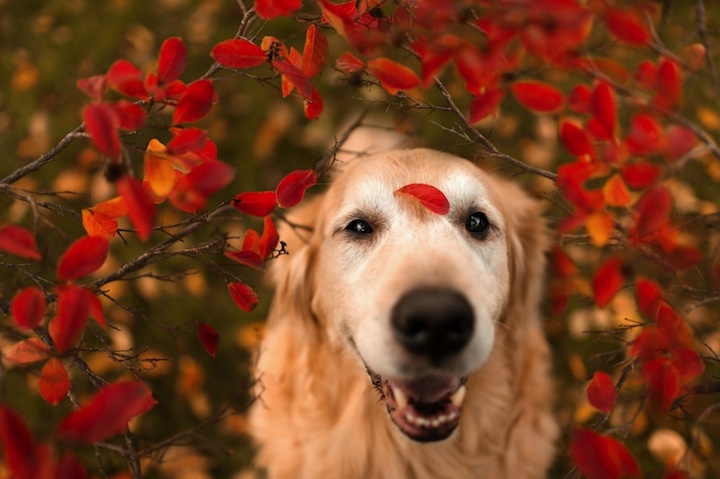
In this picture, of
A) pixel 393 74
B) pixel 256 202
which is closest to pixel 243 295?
pixel 256 202

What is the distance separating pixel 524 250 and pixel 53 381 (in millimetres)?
2197

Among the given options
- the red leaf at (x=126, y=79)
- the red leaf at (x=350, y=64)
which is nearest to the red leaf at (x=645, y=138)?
the red leaf at (x=350, y=64)

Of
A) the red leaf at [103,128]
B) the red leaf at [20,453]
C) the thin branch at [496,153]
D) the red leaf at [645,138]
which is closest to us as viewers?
the red leaf at [20,453]

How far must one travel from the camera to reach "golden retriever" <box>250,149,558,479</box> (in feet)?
6.38

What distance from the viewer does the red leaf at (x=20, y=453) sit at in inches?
44.3

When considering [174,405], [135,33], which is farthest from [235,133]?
[174,405]

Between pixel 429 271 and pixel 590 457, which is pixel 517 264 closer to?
pixel 429 271

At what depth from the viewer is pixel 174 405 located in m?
3.79

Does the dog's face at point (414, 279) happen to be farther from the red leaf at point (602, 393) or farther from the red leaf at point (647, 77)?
the red leaf at point (647, 77)

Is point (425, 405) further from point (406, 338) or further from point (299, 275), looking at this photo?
point (299, 275)

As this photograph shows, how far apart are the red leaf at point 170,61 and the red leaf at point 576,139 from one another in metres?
1.14

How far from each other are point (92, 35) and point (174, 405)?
3.18 meters

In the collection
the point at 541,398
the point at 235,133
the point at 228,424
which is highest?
the point at 235,133

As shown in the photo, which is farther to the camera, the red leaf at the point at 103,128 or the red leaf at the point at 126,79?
the red leaf at the point at 126,79
